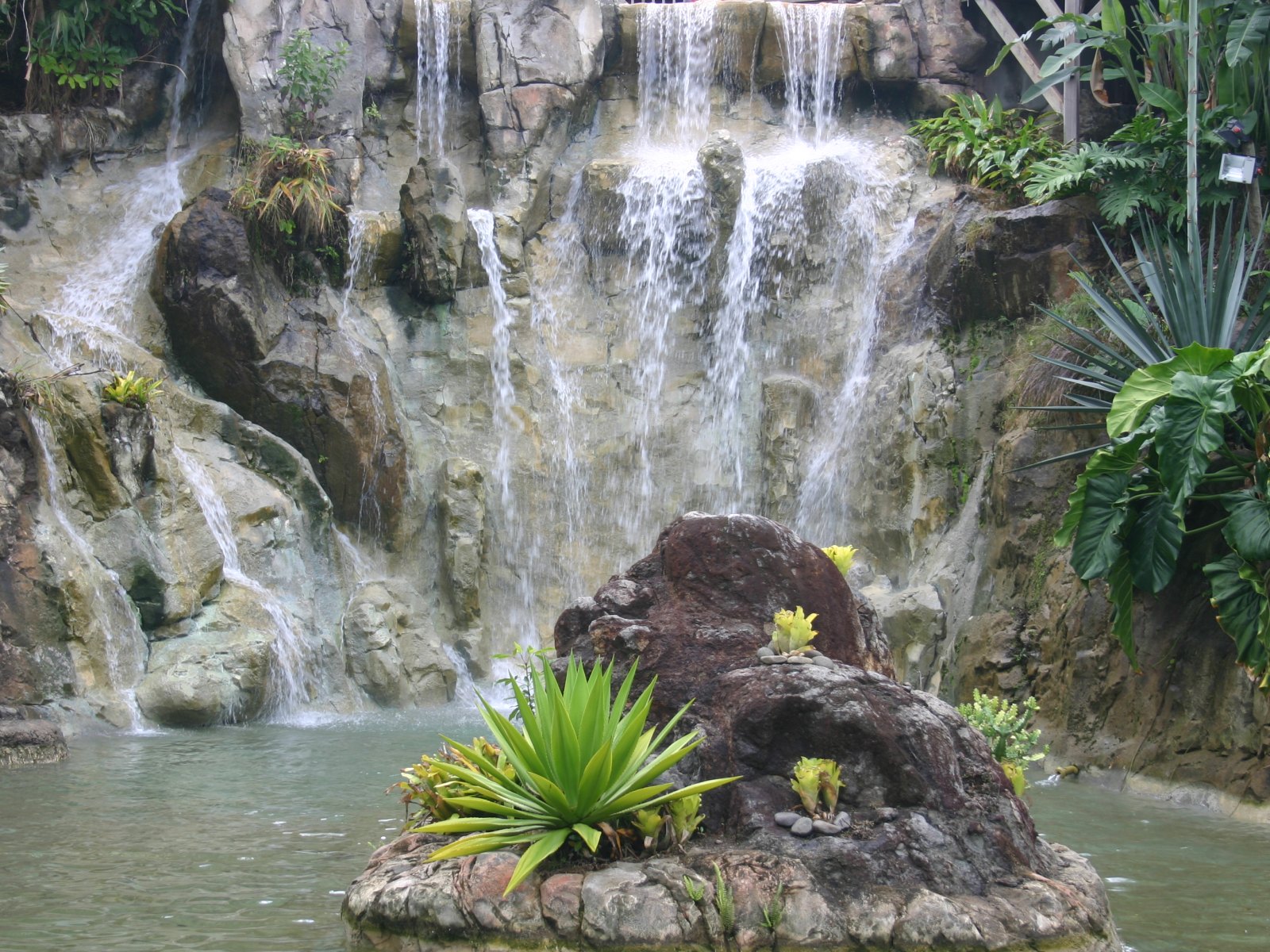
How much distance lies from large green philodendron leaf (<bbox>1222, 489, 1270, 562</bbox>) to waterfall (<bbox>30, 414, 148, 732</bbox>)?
981 cm

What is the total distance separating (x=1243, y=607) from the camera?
8469 millimetres

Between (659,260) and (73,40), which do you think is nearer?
(73,40)

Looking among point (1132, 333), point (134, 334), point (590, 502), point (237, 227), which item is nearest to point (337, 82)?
point (237, 227)

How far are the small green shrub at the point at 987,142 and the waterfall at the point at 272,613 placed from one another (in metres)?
10.0

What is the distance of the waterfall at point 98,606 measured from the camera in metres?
12.0

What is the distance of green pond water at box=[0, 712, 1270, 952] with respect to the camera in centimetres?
533

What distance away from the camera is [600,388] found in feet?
55.5

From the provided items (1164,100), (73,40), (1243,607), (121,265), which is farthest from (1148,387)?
(73,40)

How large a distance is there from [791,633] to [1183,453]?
4284mm

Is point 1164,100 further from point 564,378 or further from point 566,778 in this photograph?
point 566,778

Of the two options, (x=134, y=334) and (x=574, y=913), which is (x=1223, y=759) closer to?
(x=574, y=913)

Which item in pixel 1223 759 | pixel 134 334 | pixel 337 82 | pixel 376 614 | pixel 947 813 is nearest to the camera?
pixel 947 813

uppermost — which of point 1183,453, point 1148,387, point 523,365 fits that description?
point 1148,387

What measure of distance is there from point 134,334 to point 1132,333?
38.5ft
